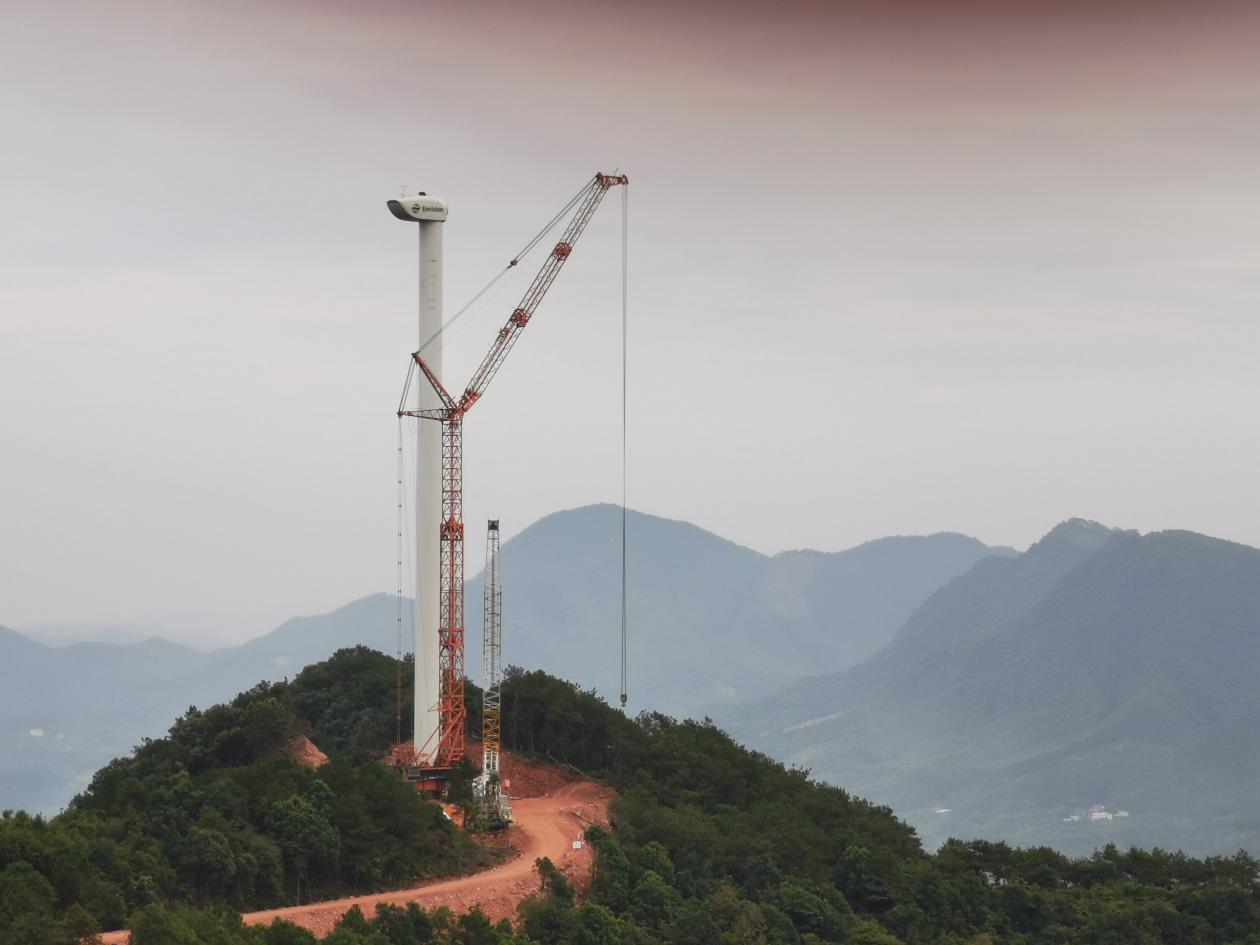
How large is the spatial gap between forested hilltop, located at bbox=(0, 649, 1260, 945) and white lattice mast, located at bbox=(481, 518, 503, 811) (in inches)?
207

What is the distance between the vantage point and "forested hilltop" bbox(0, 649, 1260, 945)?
66.2 meters

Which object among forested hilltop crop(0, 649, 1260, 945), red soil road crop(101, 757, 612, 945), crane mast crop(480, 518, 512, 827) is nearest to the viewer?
forested hilltop crop(0, 649, 1260, 945)

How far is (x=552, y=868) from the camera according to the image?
77.0 m

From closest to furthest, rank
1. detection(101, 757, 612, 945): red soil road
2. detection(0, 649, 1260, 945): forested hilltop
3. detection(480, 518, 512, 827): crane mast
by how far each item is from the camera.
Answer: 1. detection(0, 649, 1260, 945): forested hilltop
2. detection(101, 757, 612, 945): red soil road
3. detection(480, 518, 512, 827): crane mast

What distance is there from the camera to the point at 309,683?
10362 centimetres

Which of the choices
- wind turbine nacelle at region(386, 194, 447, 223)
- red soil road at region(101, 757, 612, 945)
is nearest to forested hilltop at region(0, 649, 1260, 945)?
red soil road at region(101, 757, 612, 945)

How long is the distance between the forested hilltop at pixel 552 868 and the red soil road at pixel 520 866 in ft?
3.64

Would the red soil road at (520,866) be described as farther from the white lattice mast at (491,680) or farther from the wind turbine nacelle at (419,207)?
the wind turbine nacelle at (419,207)

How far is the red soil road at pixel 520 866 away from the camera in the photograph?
228 ft

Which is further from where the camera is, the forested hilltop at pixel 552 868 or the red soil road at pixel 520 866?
the red soil road at pixel 520 866

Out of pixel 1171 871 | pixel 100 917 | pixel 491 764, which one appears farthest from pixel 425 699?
pixel 1171 871

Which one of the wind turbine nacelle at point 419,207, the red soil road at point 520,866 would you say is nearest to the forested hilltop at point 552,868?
the red soil road at point 520,866

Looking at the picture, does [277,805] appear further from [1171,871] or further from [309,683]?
[1171,871]

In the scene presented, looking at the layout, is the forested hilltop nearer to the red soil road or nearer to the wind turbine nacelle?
the red soil road
